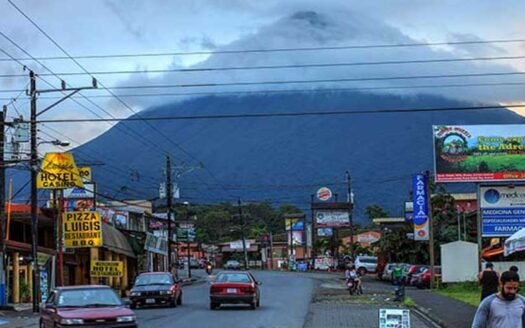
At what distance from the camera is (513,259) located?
45719 mm

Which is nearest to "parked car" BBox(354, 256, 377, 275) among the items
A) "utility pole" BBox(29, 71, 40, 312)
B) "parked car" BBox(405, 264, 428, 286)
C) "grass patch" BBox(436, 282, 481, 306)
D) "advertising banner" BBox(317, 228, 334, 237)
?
"parked car" BBox(405, 264, 428, 286)

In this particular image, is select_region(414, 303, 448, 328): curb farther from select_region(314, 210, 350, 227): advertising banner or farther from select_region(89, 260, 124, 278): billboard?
select_region(314, 210, 350, 227): advertising banner

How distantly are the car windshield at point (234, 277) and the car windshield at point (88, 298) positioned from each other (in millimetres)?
11126

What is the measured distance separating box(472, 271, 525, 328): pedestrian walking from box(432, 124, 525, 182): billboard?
39038 millimetres

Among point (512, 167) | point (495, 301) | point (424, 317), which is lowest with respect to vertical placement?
point (424, 317)

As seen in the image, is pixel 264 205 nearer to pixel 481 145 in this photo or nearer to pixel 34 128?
pixel 481 145

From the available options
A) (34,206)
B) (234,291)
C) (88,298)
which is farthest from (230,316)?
(34,206)

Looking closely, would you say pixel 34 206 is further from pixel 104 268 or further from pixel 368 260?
pixel 368 260

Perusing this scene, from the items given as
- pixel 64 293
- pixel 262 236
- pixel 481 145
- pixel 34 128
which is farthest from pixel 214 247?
pixel 64 293

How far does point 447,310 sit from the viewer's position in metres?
27.3

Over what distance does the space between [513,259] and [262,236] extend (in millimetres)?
97759

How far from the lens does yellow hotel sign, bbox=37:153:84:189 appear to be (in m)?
37.3

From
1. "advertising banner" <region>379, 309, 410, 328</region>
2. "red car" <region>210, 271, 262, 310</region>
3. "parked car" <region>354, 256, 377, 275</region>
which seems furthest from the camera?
"parked car" <region>354, 256, 377, 275</region>

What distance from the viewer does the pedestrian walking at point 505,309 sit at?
332 inches
